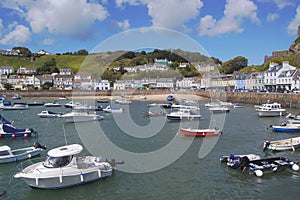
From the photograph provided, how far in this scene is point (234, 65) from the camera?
13138 cm

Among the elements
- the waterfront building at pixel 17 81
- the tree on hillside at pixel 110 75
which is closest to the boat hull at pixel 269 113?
the tree on hillside at pixel 110 75

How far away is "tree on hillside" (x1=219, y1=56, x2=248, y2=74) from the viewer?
13125 centimetres

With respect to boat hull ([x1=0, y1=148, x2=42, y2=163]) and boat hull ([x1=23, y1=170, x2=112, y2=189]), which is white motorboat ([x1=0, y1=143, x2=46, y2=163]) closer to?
boat hull ([x1=0, y1=148, x2=42, y2=163])

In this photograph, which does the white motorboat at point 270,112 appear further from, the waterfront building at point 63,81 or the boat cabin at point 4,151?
the waterfront building at point 63,81

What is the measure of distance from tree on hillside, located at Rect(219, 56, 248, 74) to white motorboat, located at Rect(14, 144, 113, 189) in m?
124

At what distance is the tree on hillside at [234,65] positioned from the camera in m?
131

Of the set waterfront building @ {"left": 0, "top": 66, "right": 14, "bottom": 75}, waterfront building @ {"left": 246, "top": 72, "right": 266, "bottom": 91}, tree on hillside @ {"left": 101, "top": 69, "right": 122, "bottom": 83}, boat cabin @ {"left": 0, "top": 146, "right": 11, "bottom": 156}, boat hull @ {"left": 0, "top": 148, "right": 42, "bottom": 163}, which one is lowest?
boat hull @ {"left": 0, "top": 148, "right": 42, "bottom": 163}

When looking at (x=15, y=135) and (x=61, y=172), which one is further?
(x=15, y=135)

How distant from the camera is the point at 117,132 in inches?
1199

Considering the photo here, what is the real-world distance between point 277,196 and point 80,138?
19136 millimetres

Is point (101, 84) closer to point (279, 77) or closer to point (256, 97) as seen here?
point (256, 97)

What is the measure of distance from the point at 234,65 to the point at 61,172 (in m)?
127

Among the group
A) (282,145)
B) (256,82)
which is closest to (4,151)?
(282,145)

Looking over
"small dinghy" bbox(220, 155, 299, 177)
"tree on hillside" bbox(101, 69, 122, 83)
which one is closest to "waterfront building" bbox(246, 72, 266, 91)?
"tree on hillside" bbox(101, 69, 122, 83)
